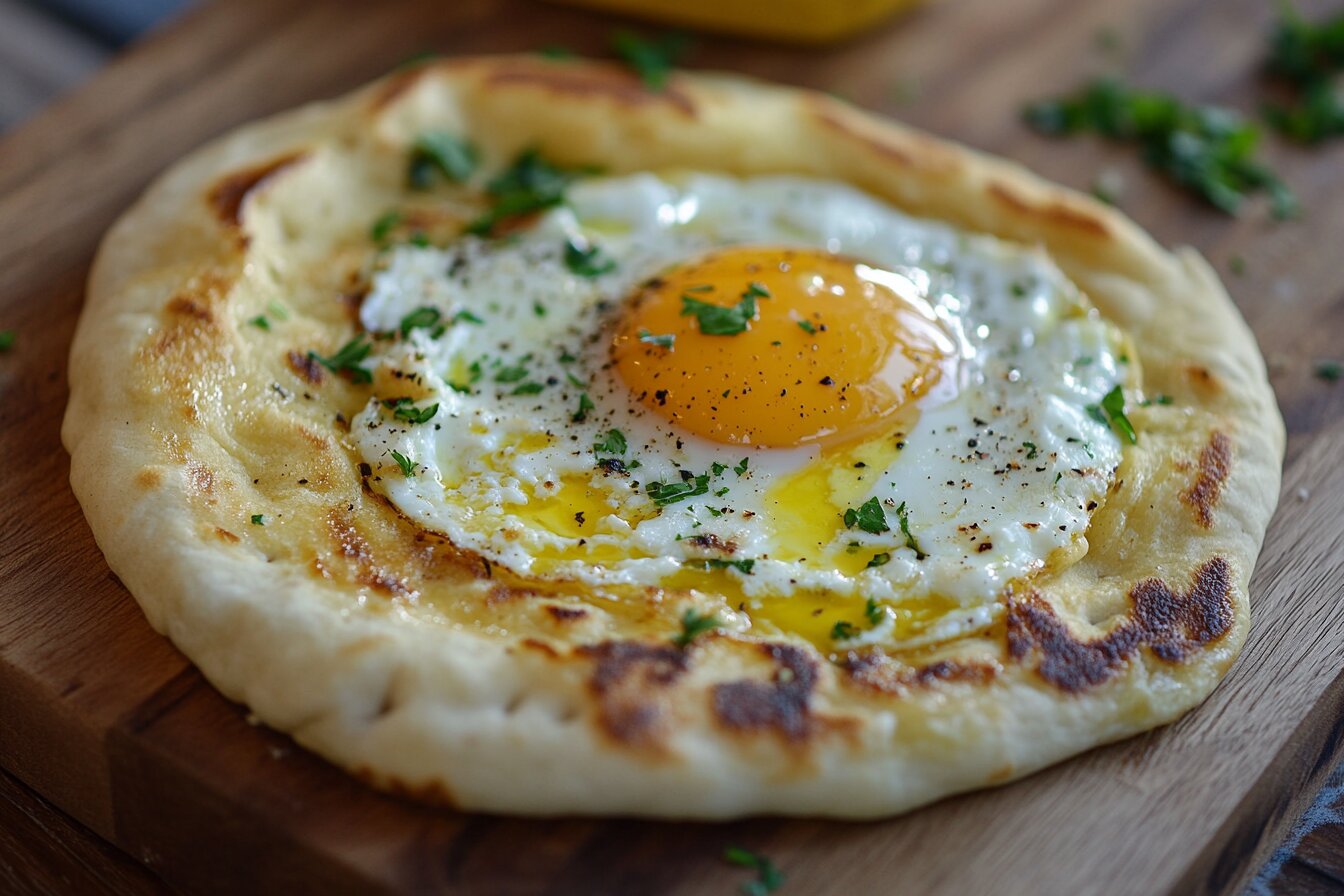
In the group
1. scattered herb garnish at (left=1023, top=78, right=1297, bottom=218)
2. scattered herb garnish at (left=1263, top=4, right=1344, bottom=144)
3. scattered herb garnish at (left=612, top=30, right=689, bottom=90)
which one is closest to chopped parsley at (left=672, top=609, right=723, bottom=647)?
scattered herb garnish at (left=612, top=30, right=689, bottom=90)

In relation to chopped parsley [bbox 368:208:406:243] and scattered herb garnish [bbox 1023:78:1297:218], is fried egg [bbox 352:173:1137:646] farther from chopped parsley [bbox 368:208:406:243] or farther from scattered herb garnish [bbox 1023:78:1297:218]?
scattered herb garnish [bbox 1023:78:1297:218]

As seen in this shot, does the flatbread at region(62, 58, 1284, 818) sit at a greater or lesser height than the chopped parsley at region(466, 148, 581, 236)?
lesser

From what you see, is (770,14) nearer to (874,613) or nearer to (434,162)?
(434,162)

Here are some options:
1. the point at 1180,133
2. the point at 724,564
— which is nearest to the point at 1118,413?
the point at 724,564

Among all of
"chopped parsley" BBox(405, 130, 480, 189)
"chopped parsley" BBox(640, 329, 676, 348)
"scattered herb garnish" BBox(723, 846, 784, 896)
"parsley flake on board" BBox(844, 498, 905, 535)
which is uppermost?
"chopped parsley" BBox(405, 130, 480, 189)

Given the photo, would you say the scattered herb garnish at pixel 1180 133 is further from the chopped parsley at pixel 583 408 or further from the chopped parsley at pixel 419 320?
the chopped parsley at pixel 419 320

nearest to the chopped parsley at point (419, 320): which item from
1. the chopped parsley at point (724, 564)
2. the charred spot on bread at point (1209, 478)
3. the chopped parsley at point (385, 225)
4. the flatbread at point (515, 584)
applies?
the flatbread at point (515, 584)

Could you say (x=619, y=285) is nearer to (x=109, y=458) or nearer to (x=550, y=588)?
(x=550, y=588)

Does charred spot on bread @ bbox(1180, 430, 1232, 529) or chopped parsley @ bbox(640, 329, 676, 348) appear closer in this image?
charred spot on bread @ bbox(1180, 430, 1232, 529)

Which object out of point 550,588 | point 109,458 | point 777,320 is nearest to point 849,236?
point 777,320

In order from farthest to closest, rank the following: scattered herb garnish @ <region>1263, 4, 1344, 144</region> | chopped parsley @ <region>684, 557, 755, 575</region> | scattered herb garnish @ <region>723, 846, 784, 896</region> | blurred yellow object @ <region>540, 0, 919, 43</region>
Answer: blurred yellow object @ <region>540, 0, 919, 43</region>
scattered herb garnish @ <region>1263, 4, 1344, 144</region>
chopped parsley @ <region>684, 557, 755, 575</region>
scattered herb garnish @ <region>723, 846, 784, 896</region>

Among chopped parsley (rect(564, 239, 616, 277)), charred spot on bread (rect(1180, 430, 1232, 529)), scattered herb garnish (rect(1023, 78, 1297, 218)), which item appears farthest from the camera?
scattered herb garnish (rect(1023, 78, 1297, 218))
